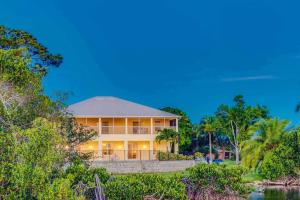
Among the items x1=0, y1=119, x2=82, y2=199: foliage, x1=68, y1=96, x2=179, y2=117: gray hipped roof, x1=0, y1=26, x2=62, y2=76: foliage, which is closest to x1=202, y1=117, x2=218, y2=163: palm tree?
x1=68, y1=96, x2=179, y2=117: gray hipped roof

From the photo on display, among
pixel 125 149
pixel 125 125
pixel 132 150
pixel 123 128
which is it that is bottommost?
pixel 132 150

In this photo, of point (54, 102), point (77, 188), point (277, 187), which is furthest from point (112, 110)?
point (77, 188)

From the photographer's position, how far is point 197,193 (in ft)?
100

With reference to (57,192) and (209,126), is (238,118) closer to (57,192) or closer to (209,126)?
(209,126)

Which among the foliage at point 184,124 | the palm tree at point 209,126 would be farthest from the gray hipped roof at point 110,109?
the palm tree at point 209,126

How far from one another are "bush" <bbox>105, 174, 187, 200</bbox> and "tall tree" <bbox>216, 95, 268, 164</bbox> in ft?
125

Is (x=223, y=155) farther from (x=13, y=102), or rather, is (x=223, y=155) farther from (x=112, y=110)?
(x=13, y=102)

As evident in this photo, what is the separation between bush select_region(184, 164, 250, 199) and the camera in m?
30.3

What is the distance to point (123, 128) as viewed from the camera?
54438 millimetres

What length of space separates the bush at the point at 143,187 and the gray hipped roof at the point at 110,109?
1012 inches

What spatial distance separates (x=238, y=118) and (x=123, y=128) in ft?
59.0

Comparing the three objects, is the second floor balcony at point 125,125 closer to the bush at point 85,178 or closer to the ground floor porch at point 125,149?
the ground floor porch at point 125,149

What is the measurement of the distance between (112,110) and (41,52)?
21.8 m

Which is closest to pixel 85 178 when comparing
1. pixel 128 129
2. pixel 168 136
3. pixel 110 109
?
pixel 168 136
